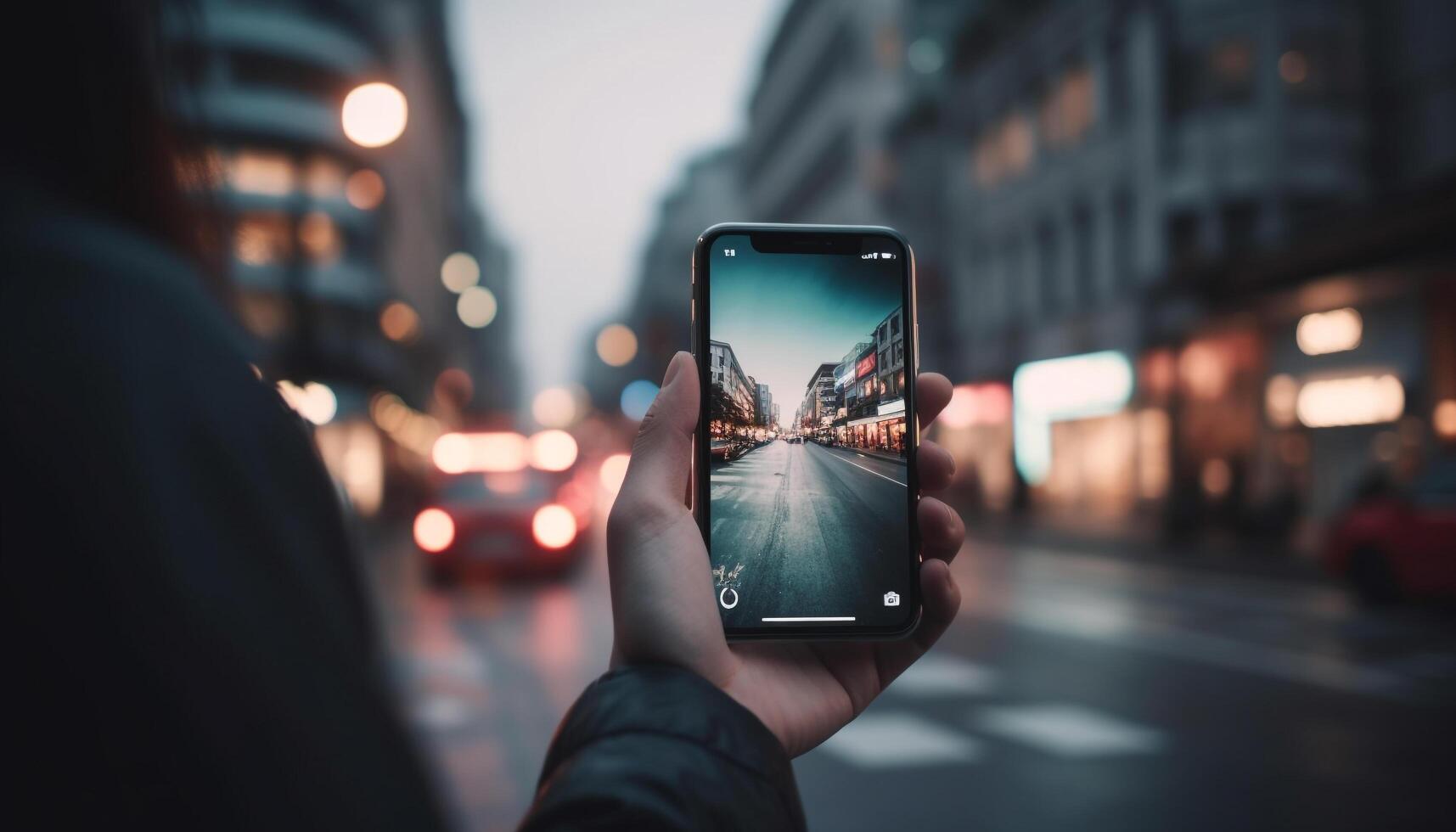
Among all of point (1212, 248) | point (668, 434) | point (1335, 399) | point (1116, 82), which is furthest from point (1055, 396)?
point (668, 434)

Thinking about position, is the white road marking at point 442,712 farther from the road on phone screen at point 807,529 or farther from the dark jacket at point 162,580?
the dark jacket at point 162,580

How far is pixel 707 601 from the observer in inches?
68.5

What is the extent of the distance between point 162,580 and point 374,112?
9089 mm

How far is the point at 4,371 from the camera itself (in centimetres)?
64

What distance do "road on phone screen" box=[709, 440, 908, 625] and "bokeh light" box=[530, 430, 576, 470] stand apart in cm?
2036

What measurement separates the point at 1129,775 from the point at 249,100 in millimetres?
47965

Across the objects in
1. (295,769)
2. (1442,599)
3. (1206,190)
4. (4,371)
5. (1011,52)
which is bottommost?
(1442,599)

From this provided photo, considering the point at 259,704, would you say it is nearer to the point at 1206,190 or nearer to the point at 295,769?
the point at 295,769

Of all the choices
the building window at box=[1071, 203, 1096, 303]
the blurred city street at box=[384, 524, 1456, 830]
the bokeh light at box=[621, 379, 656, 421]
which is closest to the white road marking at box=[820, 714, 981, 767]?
the blurred city street at box=[384, 524, 1456, 830]

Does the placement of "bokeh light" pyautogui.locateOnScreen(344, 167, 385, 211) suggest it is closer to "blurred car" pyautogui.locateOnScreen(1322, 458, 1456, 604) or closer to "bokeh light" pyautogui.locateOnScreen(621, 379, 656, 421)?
"bokeh light" pyautogui.locateOnScreen(621, 379, 656, 421)

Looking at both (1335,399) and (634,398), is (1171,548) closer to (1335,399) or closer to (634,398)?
(1335,399)

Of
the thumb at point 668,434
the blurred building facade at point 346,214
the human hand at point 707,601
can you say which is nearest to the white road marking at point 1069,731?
the human hand at point 707,601

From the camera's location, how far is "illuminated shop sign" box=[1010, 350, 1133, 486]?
30484mm

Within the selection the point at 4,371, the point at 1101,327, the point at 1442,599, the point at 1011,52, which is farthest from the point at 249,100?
the point at 4,371
